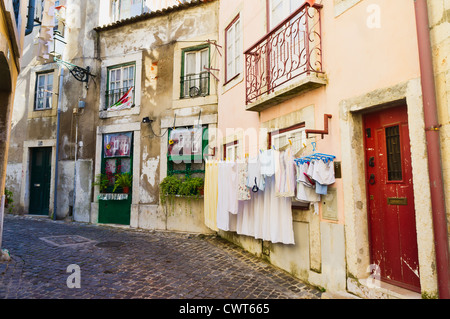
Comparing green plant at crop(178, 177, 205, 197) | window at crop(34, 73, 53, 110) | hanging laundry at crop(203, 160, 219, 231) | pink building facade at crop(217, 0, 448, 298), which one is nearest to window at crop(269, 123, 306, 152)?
pink building facade at crop(217, 0, 448, 298)

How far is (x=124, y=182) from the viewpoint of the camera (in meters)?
9.89

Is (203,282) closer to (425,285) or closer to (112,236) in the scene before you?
(425,285)

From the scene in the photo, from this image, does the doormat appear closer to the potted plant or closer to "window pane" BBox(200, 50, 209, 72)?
the potted plant

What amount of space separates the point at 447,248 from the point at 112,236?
25.4 ft

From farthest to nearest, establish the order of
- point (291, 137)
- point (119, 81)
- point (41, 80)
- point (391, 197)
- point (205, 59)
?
1. point (41, 80)
2. point (119, 81)
3. point (205, 59)
4. point (291, 137)
5. point (391, 197)

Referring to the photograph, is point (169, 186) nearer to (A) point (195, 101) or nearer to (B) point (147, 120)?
(B) point (147, 120)

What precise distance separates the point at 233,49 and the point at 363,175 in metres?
5.35

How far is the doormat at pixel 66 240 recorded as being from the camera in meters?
7.12

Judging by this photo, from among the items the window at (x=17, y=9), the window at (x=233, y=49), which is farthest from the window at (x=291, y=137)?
the window at (x=17, y=9)

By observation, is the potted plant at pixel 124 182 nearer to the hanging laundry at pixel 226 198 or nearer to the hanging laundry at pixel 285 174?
Result: the hanging laundry at pixel 226 198

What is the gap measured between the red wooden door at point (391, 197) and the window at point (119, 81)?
8.74 m

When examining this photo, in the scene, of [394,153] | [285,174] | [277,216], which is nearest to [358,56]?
[394,153]

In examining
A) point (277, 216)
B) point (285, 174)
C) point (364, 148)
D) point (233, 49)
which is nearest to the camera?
point (364, 148)

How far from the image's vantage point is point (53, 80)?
1201 centimetres
